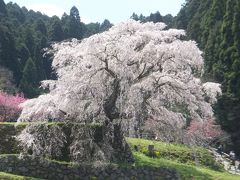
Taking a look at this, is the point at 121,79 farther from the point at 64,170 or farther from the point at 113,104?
the point at 64,170

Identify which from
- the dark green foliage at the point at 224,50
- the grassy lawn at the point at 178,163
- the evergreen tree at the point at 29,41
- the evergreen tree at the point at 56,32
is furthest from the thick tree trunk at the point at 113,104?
the evergreen tree at the point at 56,32

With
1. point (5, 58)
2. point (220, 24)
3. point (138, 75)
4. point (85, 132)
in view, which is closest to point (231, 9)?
point (220, 24)

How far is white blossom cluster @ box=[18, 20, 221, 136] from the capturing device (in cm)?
1633

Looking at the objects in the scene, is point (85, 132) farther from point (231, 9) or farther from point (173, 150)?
point (231, 9)

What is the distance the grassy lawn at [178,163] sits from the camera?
57.6 ft

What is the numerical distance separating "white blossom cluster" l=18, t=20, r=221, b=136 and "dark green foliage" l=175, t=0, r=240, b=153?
746 inches

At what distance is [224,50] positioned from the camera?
40125 millimetres

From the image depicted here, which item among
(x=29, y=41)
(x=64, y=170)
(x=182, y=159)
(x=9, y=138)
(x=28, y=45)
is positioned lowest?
(x=64, y=170)

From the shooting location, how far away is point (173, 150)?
851 inches

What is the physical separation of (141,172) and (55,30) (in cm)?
4841

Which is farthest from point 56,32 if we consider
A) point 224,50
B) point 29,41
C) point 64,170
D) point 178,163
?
point 64,170

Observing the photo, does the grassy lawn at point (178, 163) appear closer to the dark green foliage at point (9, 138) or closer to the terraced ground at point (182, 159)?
the terraced ground at point (182, 159)

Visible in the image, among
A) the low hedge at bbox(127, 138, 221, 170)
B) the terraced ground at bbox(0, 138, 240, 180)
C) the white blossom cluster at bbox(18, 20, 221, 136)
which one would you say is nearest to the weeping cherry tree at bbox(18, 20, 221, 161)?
the white blossom cluster at bbox(18, 20, 221, 136)

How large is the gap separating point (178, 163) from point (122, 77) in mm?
5550
